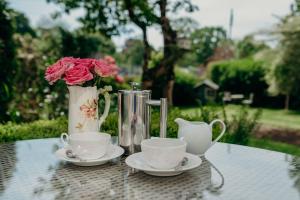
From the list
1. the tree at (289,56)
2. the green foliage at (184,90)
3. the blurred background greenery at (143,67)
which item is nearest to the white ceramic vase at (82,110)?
the blurred background greenery at (143,67)

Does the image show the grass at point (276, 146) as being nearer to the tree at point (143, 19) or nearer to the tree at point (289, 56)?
the tree at point (143, 19)

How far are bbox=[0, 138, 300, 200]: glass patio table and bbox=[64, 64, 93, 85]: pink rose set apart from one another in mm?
331

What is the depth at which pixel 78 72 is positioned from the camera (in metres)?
1.54

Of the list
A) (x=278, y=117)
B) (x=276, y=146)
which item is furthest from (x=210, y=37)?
(x=276, y=146)

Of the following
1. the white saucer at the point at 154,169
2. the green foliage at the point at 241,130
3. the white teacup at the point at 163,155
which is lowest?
the green foliage at the point at 241,130

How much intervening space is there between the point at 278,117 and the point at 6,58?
7213 mm

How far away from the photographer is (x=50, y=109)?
5363 millimetres

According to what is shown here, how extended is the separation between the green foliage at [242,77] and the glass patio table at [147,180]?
10610mm

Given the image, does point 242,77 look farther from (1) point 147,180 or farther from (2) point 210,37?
(2) point 210,37

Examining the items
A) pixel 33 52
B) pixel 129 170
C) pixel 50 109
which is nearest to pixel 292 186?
pixel 129 170

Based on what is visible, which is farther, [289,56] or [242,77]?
[242,77]

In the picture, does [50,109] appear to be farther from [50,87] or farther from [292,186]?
[292,186]

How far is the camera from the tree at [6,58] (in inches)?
180

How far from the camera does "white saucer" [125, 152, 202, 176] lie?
1271 millimetres
